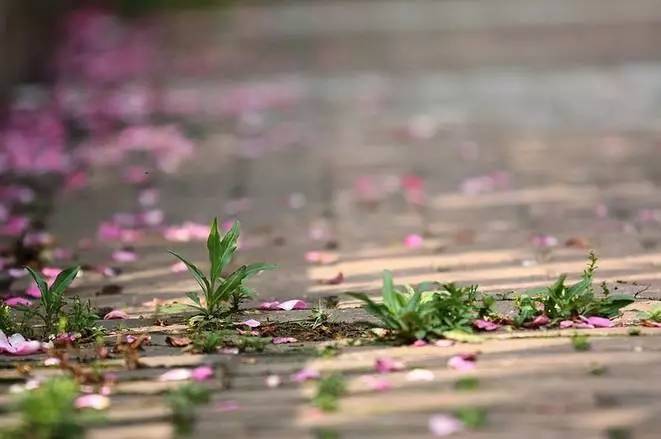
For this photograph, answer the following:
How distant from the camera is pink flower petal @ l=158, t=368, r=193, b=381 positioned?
295 cm

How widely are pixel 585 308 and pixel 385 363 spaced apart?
0.67 meters

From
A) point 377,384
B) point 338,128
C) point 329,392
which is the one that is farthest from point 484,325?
point 338,128

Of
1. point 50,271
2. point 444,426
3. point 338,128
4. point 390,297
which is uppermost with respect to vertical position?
point 338,128

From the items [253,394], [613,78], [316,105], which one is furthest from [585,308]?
[613,78]

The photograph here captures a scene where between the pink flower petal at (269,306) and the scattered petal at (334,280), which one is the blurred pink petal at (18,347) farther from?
the scattered petal at (334,280)

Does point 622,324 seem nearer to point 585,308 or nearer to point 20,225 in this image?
point 585,308

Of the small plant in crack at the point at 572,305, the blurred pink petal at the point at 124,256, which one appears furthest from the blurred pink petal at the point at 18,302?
the small plant in crack at the point at 572,305

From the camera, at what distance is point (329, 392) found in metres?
2.80

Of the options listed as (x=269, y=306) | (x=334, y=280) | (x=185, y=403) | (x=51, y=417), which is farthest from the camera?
(x=334, y=280)

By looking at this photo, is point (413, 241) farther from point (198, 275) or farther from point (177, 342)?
point (177, 342)

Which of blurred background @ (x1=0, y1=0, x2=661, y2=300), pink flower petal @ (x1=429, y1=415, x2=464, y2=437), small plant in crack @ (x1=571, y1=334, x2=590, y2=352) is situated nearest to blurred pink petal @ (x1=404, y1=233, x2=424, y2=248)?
blurred background @ (x1=0, y1=0, x2=661, y2=300)

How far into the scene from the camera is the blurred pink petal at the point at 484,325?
324 centimetres

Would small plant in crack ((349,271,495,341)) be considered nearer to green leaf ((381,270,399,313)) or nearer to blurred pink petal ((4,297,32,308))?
green leaf ((381,270,399,313))

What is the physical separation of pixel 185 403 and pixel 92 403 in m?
0.24
